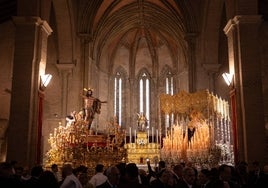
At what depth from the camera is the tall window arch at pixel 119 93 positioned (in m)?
30.7

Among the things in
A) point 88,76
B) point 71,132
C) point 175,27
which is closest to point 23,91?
point 71,132

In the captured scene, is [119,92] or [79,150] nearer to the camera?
[79,150]

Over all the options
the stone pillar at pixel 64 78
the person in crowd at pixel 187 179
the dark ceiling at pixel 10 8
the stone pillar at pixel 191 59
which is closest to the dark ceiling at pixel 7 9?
the dark ceiling at pixel 10 8

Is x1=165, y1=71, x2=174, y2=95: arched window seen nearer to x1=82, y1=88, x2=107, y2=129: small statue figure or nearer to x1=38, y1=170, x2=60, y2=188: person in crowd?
x1=82, y1=88, x2=107, y2=129: small statue figure

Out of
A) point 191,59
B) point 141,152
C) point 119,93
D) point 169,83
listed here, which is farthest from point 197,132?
point 119,93

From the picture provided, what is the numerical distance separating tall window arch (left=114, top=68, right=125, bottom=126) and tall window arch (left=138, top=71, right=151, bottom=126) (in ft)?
5.22

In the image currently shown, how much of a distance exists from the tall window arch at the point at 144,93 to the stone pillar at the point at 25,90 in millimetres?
19568

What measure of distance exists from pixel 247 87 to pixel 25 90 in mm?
7117

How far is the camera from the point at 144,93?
103ft

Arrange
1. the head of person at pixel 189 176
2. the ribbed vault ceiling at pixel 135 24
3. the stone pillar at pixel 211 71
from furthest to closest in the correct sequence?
the ribbed vault ceiling at pixel 135 24
the stone pillar at pixel 211 71
the head of person at pixel 189 176

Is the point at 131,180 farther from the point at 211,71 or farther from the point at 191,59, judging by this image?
the point at 191,59

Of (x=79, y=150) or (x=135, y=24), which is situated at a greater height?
(x=135, y=24)

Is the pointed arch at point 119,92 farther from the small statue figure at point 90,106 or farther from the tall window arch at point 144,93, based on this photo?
the small statue figure at point 90,106

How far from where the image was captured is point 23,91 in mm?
11328
